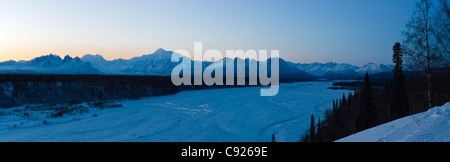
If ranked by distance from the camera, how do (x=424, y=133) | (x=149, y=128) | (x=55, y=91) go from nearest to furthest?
(x=424, y=133) → (x=149, y=128) → (x=55, y=91)

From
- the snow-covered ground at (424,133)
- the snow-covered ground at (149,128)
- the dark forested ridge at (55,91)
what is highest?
the snow-covered ground at (424,133)

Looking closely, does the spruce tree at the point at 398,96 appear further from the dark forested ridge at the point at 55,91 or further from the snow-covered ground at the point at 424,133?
the dark forested ridge at the point at 55,91

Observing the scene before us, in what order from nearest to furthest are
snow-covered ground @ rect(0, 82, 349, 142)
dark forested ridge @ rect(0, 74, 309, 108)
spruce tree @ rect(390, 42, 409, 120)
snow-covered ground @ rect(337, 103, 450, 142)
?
1. snow-covered ground @ rect(337, 103, 450, 142)
2. snow-covered ground @ rect(0, 82, 349, 142)
3. spruce tree @ rect(390, 42, 409, 120)
4. dark forested ridge @ rect(0, 74, 309, 108)

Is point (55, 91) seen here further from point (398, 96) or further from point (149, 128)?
point (398, 96)

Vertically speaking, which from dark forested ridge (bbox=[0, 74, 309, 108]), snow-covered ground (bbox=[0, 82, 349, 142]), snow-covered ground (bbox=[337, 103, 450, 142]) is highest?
snow-covered ground (bbox=[337, 103, 450, 142])

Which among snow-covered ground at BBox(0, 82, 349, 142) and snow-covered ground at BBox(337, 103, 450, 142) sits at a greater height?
snow-covered ground at BBox(337, 103, 450, 142)

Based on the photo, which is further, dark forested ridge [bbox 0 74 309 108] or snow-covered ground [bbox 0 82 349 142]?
dark forested ridge [bbox 0 74 309 108]

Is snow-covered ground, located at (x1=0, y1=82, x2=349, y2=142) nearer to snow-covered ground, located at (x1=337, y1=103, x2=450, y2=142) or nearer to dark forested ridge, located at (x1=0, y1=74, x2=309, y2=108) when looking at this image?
dark forested ridge, located at (x1=0, y1=74, x2=309, y2=108)

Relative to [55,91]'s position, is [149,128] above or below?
below

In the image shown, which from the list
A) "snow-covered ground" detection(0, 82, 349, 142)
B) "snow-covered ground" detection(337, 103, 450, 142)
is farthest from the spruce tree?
"snow-covered ground" detection(337, 103, 450, 142)

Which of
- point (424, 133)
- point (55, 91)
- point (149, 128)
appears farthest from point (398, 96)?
point (55, 91)

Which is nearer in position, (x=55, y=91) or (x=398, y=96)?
(x=398, y=96)

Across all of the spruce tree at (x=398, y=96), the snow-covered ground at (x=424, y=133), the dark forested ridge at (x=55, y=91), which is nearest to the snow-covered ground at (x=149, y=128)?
the spruce tree at (x=398, y=96)
